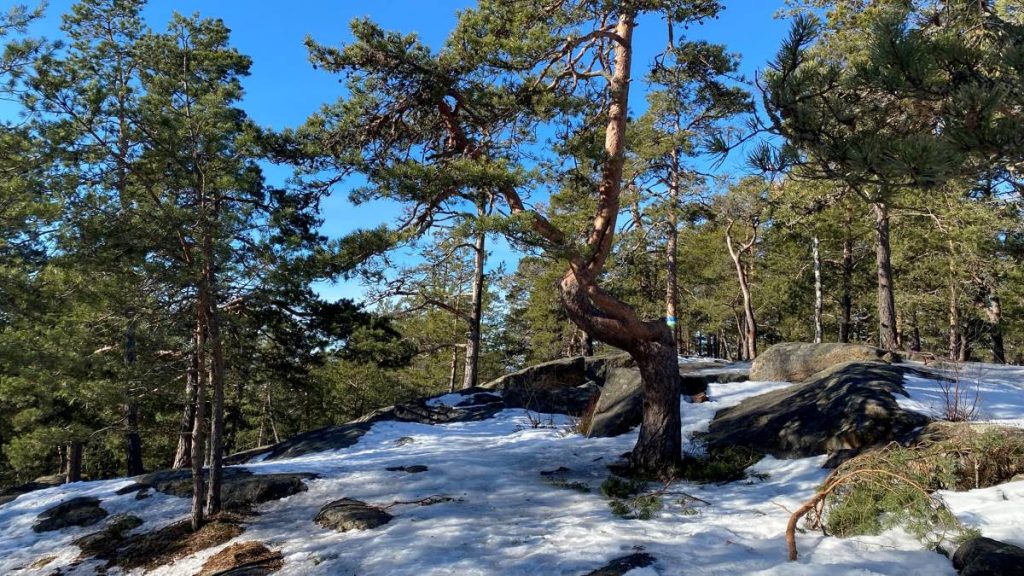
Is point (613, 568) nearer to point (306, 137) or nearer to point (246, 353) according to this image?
point (246, 353)

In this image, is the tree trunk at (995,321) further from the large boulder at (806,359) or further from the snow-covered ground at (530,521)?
the snow-covered ground at (530,521)

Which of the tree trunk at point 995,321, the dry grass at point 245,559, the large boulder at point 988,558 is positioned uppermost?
the tree trunk at point 995,321

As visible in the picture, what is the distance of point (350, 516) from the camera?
5918 millimetres

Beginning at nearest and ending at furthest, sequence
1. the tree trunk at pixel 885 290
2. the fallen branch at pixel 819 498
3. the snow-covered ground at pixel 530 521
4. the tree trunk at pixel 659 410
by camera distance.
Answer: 1. the fallen branch at pixel 819 498
2. the snow-covered ground at pixel 530 521
3. the tree trunk at pixel 659 410
4. the tree trunk at pixel 885 290

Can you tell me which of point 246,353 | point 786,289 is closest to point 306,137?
point 246,353

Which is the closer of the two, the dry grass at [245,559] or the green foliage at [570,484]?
the dry grass at [245,559]

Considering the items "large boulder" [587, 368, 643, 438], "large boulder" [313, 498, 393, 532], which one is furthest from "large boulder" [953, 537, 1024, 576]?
"large boulder" [587, 368, 643, 438]

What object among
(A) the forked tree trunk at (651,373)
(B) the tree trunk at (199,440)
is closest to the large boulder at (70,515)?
(B) the tree trunk at (199,440)

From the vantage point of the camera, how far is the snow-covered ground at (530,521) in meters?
4.28

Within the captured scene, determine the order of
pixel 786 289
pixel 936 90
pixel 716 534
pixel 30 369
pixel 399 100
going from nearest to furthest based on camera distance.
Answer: pixel 936 90
pixel 716 534
pixel 399 100
pixel 30 369
pixel 786 289

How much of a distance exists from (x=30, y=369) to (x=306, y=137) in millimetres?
6803

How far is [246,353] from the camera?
6992 mm

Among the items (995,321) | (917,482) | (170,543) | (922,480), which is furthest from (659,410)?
(995,321)

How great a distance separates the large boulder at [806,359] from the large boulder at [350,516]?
9.15 meters
